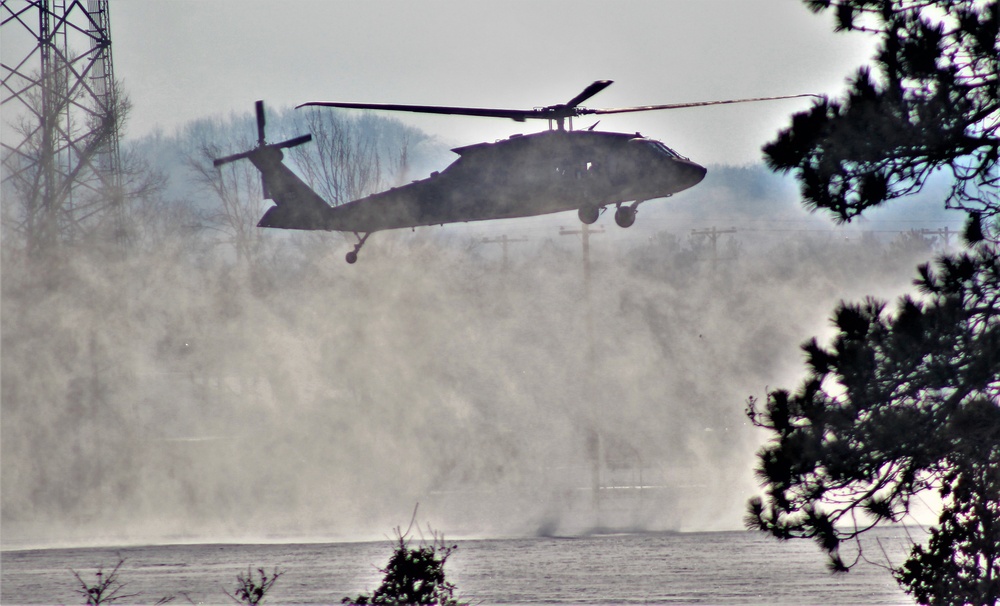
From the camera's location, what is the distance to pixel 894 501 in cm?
888

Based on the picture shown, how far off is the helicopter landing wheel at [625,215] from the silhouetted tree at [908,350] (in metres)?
8.41

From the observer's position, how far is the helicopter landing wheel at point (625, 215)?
17.6 meters

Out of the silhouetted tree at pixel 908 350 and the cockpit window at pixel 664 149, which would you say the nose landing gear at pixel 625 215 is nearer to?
the cockpit window at pixel 664 149

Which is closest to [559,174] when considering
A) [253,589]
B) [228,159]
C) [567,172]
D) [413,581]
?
[567,172]

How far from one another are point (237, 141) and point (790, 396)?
36.8m

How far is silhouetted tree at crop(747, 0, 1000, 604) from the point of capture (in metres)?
8.49

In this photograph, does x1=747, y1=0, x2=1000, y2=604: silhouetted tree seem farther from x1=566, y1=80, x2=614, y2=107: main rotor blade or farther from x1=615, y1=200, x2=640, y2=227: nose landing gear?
x1=615, y1=200, x2=640, y2=227: nose landing gear

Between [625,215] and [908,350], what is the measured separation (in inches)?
372

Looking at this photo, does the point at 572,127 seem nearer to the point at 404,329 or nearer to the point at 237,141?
the point at 404,329

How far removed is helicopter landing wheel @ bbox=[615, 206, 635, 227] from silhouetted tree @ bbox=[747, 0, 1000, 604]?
27.6 ft

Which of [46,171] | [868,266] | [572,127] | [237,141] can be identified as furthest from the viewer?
[237,141]

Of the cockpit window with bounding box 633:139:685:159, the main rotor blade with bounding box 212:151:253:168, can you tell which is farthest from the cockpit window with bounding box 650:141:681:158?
the main rotor blade with bounding box 212:151:253:168

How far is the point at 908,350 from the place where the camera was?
28.1 feet

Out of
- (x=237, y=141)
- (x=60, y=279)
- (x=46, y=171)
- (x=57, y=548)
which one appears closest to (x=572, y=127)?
(x=57, y=548)
